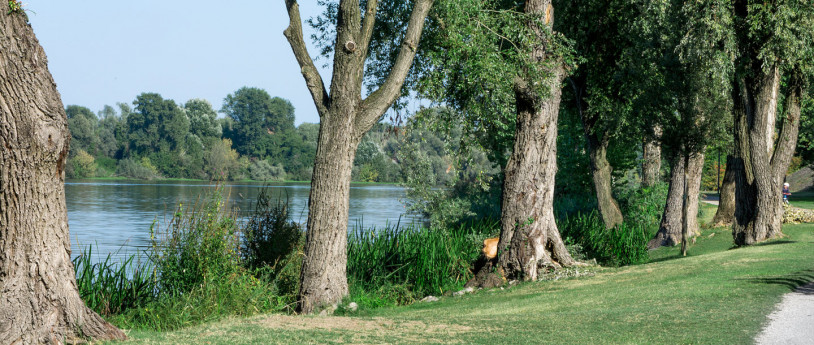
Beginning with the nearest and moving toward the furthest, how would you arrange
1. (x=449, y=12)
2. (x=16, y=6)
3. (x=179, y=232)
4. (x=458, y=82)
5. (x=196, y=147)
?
(x=16, y=6) → (x=179, y=232) → (x=449, y=12) → (x=458, y=82) → (x=196, y=147)

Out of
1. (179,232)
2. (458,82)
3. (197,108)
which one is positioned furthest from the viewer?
(197,108)

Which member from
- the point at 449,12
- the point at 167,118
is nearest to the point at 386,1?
the point at 449,12

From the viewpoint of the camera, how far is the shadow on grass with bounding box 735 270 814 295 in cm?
977

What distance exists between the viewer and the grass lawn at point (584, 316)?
23.0 ft

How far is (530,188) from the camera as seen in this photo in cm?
1357

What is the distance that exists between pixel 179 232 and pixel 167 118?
315ft

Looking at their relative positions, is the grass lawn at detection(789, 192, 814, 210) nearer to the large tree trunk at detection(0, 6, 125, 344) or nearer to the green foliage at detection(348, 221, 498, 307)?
the green foliage at detection(348, 221, 498, 307)

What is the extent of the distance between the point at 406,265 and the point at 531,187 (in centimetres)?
298

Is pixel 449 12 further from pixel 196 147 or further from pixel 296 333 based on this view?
pixel 196 147

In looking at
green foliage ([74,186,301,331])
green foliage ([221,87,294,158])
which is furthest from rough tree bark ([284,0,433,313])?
green foliage ([221,87,294,158])

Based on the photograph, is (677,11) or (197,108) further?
(197,108)

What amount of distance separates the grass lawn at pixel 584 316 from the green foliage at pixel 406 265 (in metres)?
0.98

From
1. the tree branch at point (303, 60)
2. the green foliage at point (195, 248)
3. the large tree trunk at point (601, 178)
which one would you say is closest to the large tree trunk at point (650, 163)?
the large tree trunk at point (601, 178)

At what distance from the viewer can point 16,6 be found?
6.52 metres
